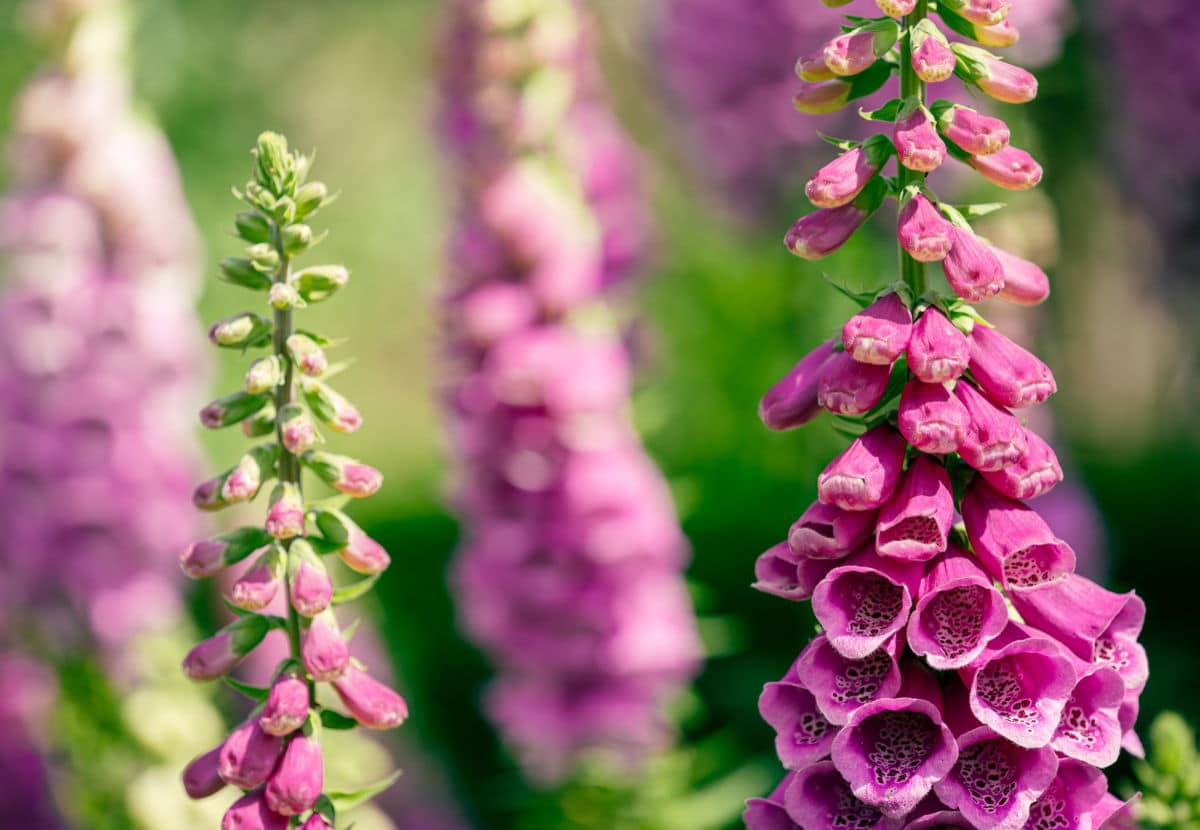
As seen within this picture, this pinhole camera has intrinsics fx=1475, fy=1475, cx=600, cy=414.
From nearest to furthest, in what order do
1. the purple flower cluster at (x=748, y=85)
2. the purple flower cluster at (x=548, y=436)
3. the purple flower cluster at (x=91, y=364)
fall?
1. the purple flower cluster at (x=548, y=436)
2. the purple flower cluster at (x=91, y=364)
3. the purple flower cluster at (x=748, y=85)

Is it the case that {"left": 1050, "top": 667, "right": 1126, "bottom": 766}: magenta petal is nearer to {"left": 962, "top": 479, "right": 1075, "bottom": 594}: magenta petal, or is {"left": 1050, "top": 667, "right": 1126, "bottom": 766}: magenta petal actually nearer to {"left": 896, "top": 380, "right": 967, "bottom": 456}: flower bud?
{"left": 962, "top": 479, "right": 1075, "bottom": 594}: magenta petal

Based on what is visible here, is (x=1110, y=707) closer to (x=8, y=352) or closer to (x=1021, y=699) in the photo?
(x=1021, y=699)

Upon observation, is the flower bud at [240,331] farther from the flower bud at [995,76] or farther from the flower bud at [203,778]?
the flower bud at [995,76]

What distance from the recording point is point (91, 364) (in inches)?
111

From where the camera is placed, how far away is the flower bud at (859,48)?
3.62ft

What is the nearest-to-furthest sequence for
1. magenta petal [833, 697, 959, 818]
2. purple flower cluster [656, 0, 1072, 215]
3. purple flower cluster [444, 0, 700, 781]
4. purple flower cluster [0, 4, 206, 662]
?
magenta petal [833, 697, 959, 818] → purple flower cluster [444, 0, 700, 781] → purple flower cluster [0, 4, 206, 662] → purple flower cluster [656, 0, 1072, 215]

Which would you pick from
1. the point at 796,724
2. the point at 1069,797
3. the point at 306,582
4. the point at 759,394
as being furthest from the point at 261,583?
the point at 759,394

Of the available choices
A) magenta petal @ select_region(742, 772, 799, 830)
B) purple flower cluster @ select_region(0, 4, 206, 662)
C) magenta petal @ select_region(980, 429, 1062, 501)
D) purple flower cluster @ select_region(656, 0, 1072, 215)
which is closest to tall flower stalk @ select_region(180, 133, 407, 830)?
magenta petal @ select_region(742, 772, 799, 830)

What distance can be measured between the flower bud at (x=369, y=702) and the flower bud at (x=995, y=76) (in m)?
0.68

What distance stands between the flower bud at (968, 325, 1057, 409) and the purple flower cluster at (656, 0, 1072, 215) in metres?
1.94

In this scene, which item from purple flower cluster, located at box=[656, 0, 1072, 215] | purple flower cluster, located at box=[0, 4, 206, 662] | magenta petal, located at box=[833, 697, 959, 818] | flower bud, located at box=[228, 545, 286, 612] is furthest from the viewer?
purple flower cluster, located at box=[656, 0, 1072, 215]

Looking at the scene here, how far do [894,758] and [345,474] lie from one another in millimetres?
487

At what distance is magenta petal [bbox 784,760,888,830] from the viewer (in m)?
1.10

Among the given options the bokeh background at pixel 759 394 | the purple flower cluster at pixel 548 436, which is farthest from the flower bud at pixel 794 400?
the bokeh background at pixel 759 394
